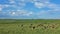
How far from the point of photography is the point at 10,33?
1172 inches

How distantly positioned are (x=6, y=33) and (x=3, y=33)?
1.51 feet

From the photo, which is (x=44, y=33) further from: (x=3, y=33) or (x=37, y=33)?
(x=3, y=33)

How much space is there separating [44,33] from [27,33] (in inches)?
104

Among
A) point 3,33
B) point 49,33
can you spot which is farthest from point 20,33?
point 49,33

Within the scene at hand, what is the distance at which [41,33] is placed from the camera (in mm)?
29922

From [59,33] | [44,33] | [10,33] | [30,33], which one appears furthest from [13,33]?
[59,33]

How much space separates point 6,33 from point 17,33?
1.69 meters

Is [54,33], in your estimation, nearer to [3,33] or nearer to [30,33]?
[30,33]

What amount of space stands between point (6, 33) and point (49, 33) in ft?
21.9

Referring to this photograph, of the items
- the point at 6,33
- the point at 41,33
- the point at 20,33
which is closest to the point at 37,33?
→ the point at 41,33

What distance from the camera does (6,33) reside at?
97.9 ft

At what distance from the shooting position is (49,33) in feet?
99.0

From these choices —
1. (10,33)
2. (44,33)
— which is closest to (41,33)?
(44,33)

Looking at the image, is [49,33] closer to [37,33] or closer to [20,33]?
[37,33]
